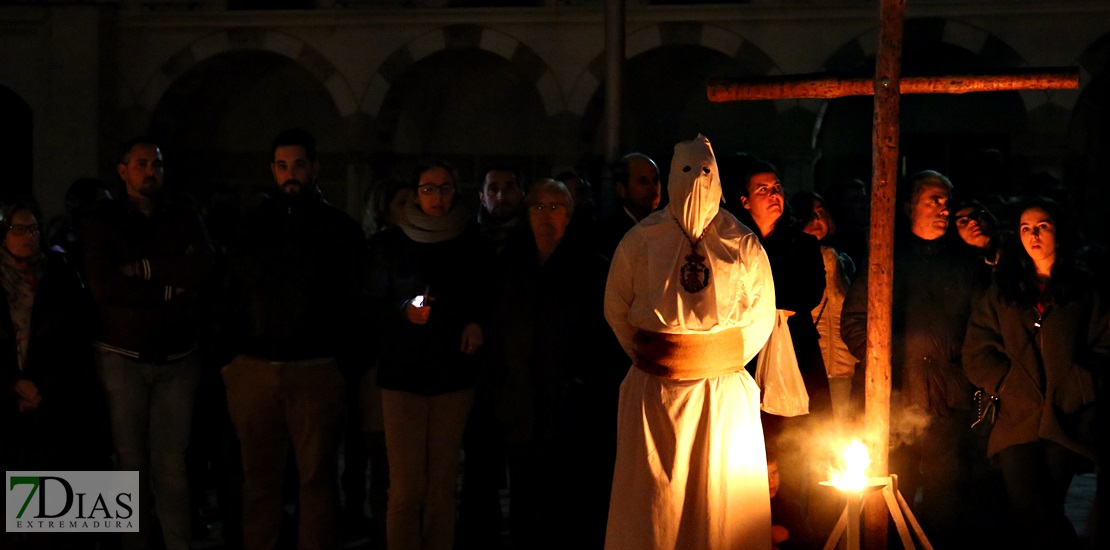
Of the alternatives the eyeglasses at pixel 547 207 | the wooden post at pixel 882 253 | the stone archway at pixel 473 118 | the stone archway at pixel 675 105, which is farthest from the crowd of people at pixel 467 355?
the stone archway at pixel 473 118

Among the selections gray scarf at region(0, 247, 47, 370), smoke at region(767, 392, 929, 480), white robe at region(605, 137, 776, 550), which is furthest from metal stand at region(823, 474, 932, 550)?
gray scarf at region(0, 247, 47, 370)

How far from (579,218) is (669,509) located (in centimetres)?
240

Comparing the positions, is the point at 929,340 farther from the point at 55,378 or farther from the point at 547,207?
the point at 55,378

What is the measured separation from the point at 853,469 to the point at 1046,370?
1.54 meters

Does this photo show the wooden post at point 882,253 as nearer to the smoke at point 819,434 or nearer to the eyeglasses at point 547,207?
the smoke at point 819,434

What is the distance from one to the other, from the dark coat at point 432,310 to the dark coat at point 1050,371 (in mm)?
2512

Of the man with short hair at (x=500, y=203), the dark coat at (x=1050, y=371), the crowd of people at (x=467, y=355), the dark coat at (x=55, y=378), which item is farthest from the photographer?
the man with short hair at (x=500, y=203)

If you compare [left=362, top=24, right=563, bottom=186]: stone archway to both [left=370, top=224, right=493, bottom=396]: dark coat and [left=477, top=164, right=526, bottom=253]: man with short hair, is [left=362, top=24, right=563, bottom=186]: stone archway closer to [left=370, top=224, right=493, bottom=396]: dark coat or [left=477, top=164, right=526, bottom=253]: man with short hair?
[left=477, top=164, right=526, bottom=253]: man with short hair

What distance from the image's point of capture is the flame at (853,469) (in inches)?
200

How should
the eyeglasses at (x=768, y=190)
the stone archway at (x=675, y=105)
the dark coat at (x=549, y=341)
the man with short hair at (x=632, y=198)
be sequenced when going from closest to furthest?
the eyeglasses at (x=768, y=190), the dark coat at (x=549, y=341), the man with short hair at (x=632, y=198), the stone archway at (x=675, y=105)

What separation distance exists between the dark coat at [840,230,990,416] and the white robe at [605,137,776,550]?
1377 mm

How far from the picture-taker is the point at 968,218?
7520 millimetres

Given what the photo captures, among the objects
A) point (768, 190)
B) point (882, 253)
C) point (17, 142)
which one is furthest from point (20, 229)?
point (17, 142)

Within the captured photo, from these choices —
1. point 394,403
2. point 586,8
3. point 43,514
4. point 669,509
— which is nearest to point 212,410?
point 43,514
